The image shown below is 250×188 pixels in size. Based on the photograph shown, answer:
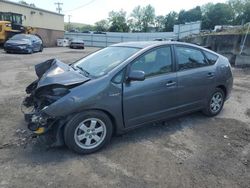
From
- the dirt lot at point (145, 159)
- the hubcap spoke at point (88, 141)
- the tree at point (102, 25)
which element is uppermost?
the tree at point (102, 25)

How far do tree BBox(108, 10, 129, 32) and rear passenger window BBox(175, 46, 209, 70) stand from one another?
227 ft

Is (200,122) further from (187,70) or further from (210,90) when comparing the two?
(187,70)

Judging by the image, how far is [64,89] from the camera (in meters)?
3.52

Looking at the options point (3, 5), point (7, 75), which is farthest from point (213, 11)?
point (7, 75)

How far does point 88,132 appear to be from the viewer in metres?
3.62

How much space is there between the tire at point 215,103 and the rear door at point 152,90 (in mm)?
1095

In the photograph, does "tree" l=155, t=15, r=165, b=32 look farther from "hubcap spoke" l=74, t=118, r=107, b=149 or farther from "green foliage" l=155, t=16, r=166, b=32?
"hubcap spoke" l=74, t=118, r=107, b=149

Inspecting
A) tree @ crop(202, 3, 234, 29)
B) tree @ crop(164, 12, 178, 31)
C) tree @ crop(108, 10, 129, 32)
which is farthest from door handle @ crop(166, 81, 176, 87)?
tree @ crop(164, 12, 178, 31)

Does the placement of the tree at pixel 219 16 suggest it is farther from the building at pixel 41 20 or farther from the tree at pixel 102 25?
the building at pixel 41 20

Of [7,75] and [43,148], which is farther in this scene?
[7,75]

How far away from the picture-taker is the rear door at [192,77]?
14.8 ft

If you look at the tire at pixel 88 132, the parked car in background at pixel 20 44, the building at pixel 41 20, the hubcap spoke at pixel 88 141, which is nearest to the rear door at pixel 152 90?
the tire at pixel 88 132

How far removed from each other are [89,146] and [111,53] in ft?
5.63

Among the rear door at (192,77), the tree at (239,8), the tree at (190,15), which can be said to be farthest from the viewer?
the tree at (190,15)
